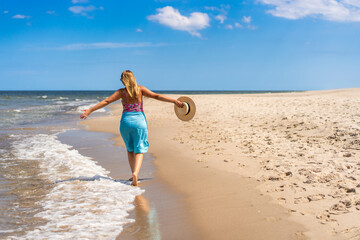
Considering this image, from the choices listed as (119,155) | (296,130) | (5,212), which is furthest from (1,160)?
(296,130)

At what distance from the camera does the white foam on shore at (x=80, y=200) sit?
3.61 m

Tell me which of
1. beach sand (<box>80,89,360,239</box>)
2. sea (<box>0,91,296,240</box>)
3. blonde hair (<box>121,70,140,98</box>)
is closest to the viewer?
beach sand (<box>80,89,360,239</box>)

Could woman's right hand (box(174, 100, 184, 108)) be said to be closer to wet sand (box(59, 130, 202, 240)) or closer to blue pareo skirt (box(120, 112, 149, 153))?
blue pareo skirt (box(120, 112, 149, 153))

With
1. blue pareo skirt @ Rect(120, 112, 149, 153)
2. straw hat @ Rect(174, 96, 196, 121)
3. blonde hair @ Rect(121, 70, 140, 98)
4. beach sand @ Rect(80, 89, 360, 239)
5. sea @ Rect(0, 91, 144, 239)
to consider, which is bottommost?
sea @ Rect(0, 91, 144, 239)

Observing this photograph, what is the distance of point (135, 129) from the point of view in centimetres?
541

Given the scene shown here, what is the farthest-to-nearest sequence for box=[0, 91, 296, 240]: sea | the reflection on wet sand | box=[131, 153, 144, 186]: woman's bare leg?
box=[131, 153, 144, 186]: woman's bare leg
box=[0, 91, 296, 240]: sea
the reflection on wet sand

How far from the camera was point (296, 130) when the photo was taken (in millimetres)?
9391

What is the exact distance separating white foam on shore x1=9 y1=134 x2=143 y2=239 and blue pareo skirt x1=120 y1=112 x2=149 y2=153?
721mm

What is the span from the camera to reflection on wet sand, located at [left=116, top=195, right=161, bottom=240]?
3.42 metres

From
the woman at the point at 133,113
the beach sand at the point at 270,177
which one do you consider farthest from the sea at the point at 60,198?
the beach sand at the point at 270,177

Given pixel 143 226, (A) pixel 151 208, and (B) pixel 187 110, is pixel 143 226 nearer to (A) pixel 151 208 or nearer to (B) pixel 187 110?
(A) pixel 151 208

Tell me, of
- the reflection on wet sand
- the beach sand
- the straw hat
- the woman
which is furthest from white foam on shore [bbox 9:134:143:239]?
the straw hat

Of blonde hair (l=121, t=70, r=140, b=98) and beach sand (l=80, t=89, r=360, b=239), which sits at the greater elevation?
blonde hair (l=121, t=70, r=140, b=98)

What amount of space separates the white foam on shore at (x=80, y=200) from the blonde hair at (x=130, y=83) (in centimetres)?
154
